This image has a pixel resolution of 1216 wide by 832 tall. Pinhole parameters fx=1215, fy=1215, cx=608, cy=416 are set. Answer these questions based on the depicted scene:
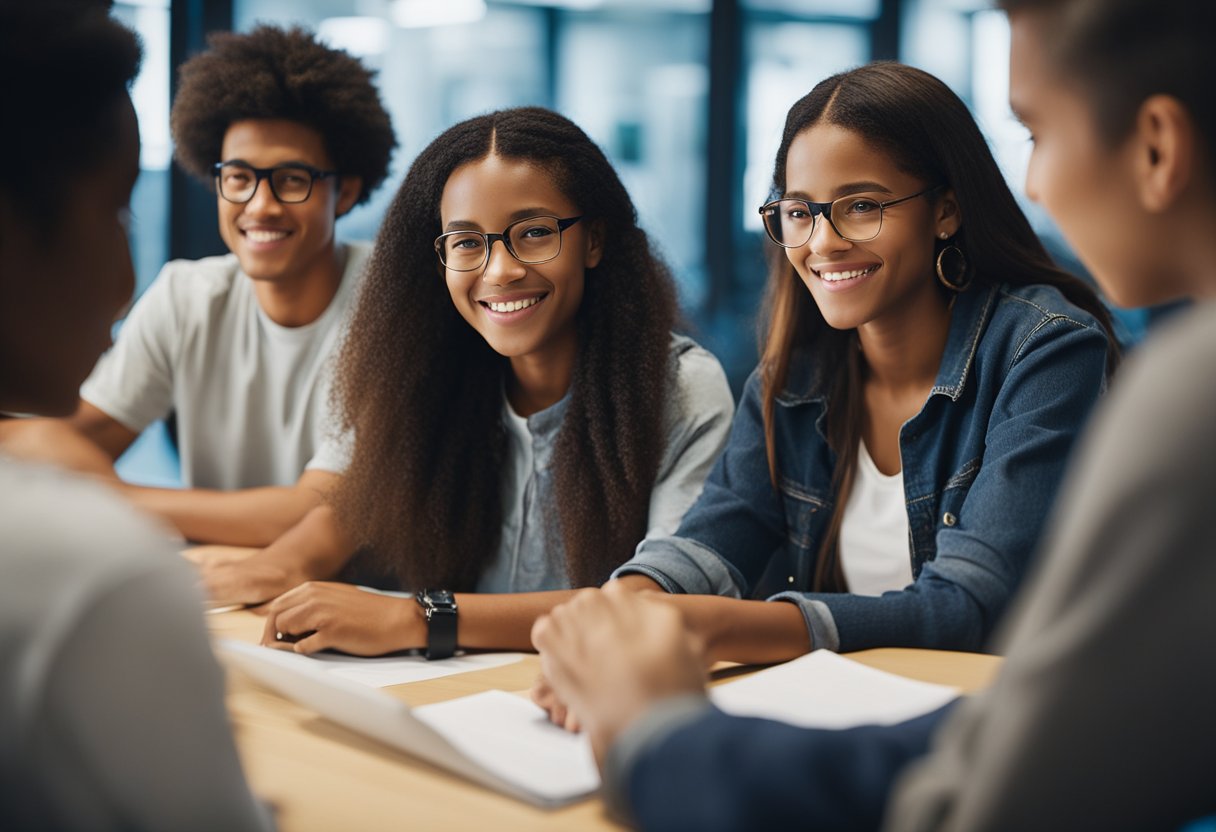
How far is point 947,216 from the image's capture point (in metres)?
1.88

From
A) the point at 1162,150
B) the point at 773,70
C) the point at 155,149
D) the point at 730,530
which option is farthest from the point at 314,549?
the point at 773,70

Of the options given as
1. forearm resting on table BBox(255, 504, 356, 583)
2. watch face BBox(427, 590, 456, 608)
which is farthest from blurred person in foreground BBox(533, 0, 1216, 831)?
forearm resting on table BBox(255, 504, 356, 583)

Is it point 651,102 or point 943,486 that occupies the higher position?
point 651,102

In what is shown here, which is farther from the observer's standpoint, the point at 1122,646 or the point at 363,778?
the point at 363,778

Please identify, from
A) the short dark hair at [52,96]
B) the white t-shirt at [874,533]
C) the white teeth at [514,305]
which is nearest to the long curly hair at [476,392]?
the white teeth at [514,305]

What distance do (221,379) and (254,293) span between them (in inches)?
8.9

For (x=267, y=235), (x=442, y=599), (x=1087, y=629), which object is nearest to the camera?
(x=1087, y=629)

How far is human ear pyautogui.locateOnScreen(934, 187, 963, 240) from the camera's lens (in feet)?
6.13

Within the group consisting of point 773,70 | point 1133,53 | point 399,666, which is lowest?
point 399,666

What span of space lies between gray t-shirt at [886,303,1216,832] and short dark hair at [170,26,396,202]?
2545 mm

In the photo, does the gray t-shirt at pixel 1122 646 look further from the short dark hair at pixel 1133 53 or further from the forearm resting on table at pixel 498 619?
the forearm resting on table at pixel 498 619

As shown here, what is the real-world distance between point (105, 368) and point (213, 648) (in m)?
2.39

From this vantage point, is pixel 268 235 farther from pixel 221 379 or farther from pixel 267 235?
pixel 221 379

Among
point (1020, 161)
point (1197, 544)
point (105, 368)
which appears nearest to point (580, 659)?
point (1197, 544)
